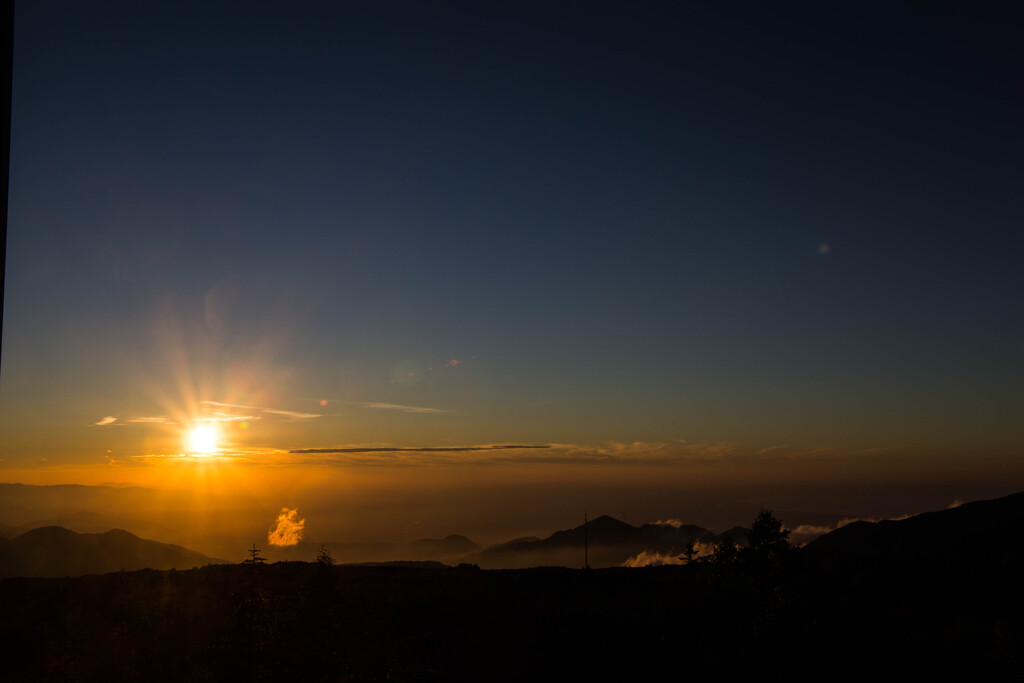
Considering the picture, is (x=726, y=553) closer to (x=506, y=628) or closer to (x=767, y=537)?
(x=767, y=537)

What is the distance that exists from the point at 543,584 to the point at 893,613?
74.2ft

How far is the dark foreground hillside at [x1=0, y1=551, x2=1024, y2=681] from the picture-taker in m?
24.2

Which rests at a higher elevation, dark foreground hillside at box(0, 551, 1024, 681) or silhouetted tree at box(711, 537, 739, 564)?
silhouetted tree at box(711, 537, 739, 564)

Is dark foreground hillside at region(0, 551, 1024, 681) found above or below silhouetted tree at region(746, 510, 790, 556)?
below

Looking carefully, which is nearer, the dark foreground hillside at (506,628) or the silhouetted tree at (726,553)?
the dark foreground hillside at (506,628)

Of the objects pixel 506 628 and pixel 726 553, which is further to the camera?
pixel 506 628

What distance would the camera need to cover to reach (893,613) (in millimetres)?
34094

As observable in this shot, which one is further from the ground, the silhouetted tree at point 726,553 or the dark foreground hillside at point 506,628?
the silhouetted tree at point 726,553

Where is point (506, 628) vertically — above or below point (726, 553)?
below

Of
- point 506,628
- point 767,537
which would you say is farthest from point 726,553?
point 506,628

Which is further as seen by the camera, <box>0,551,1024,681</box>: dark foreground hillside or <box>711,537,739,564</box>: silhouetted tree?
<box>711,537,739,564</box>: silhouetted tree

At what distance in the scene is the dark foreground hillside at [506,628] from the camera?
24.2 metres

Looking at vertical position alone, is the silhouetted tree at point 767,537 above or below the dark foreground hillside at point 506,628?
above

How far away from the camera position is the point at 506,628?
3081 centimetres
